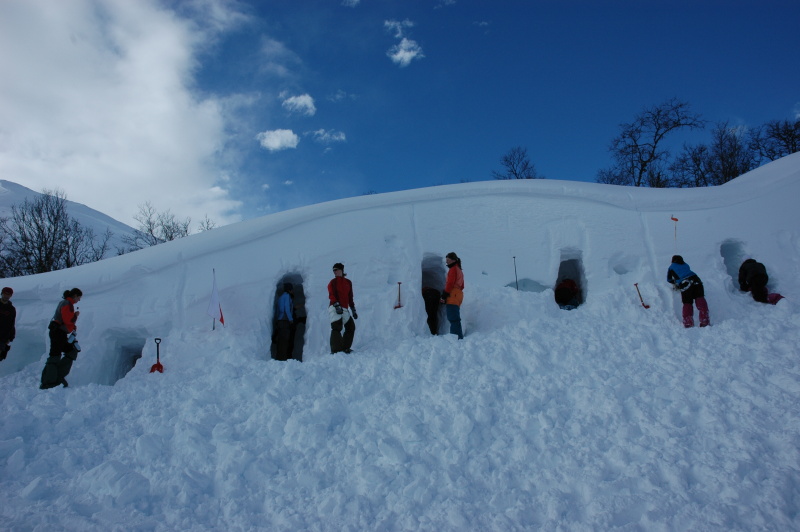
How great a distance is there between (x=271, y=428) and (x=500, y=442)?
2669mm

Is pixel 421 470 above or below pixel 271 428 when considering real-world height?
below

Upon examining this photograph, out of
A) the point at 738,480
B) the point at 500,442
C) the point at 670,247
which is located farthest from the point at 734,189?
the point at 500,442

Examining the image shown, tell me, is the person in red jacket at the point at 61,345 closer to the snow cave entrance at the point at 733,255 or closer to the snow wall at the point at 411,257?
the snow wall at the point at 411,257

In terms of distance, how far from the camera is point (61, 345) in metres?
7.22

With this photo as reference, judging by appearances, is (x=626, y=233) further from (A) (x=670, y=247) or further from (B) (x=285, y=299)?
(B) (x=285, y=299)

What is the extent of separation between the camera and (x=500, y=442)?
5.19m

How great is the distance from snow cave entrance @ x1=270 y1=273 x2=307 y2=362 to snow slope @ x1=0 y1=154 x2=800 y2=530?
0.28 metres

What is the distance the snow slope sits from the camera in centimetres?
437

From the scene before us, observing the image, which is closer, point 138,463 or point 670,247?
point 138,463

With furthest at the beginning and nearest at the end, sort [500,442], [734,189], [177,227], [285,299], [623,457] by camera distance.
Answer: [177,227] < [734,189] < [285,299] < [500,442] < [623,457]

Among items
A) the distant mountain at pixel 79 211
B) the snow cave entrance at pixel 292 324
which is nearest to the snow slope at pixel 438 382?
the snow cave entrance at pixel 292 324

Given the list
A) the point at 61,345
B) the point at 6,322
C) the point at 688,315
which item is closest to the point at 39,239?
the point at 6,322

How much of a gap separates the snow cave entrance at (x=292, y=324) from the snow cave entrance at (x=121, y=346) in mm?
2399

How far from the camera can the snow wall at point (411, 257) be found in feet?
28.5
